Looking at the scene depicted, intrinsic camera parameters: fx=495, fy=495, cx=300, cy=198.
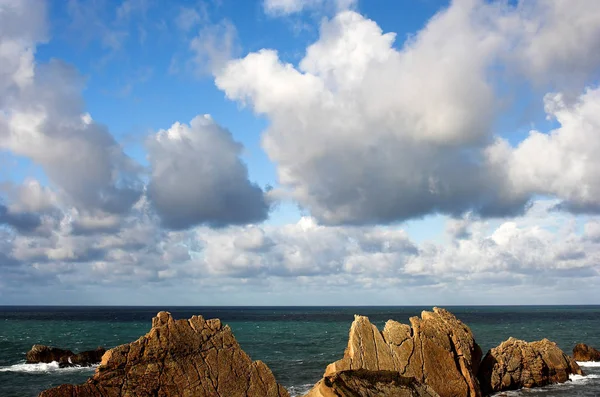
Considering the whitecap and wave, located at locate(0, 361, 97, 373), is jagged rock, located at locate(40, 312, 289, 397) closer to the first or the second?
the whitecap

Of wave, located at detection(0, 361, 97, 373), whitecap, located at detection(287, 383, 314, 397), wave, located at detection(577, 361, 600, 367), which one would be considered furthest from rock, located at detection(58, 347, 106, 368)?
wave, located at detection(577, 361, 600, 367)

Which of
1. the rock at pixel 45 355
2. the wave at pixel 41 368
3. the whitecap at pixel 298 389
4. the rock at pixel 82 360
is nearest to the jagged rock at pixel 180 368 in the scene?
the whitecap at pixel 298 389

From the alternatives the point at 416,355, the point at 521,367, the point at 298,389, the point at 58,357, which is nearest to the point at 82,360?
the point at 58,357

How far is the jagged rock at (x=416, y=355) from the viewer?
33469 mm

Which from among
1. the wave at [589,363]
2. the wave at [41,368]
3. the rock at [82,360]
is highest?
the rock at [82,360]

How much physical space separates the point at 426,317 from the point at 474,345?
4311 millimetres

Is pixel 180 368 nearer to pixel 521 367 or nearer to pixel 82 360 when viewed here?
pixel 521 367

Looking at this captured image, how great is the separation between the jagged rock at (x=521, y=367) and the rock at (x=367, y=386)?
28.6 metres

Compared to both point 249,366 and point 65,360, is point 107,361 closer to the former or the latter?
point 249,366

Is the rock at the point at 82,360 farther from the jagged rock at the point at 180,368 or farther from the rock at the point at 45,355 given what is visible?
the jagged rock at the point at 180,368

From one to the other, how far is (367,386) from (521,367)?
34075 mm

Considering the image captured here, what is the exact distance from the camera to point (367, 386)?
576 inches

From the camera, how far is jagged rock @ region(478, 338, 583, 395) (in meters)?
40.8

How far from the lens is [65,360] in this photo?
192 feet
